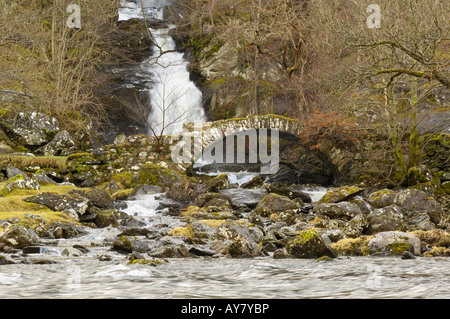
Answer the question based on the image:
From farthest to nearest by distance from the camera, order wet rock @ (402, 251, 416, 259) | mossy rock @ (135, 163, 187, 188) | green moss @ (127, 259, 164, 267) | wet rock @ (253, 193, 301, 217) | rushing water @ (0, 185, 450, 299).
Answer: mossy rock @ (135, 163, 187, 188) → wet rock @ (253, 193, 301, 217) → wet rock @ (402, 251, 416, 259) → green moss @ (127, 259, 164, 267) → rushing water @ (0, 185, 450, 299)

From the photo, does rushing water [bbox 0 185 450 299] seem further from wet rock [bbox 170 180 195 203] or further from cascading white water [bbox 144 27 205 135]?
cascading white water [bbox 144 27 205 135]

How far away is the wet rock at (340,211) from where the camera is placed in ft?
35.6

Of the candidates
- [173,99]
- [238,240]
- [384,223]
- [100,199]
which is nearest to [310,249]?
[238,240]

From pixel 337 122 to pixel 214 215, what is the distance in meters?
6.52

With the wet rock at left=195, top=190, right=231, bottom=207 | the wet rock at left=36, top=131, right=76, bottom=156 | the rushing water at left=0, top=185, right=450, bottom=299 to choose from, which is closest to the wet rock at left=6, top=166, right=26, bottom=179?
the wet rock at left=36, top=131, right=76, bottom=156

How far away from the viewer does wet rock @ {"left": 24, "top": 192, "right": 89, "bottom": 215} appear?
37.6 feet

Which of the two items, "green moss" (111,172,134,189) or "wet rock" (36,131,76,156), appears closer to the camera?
"green moss" (111,172,134,189)

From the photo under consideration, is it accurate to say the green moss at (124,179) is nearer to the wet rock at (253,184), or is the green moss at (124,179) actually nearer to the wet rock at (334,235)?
the wet rock at (253,184)

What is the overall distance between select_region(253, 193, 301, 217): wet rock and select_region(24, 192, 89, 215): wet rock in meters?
4.76

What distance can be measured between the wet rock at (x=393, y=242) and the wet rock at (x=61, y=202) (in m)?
7.37

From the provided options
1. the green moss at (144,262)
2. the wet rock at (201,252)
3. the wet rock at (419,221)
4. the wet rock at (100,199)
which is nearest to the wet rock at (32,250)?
the green moss at (144,262)

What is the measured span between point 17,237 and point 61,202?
4156 millimetres
